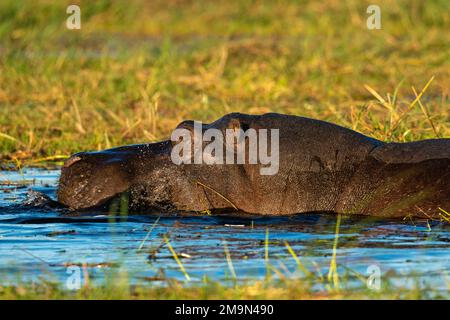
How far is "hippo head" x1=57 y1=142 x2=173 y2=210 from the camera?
590 centimetres

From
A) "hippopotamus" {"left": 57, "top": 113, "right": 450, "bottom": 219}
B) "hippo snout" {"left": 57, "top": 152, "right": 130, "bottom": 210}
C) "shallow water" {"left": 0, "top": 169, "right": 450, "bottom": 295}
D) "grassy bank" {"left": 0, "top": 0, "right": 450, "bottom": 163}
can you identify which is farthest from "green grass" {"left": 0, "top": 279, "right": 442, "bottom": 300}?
"grassy bank" {"left": 0, "top": 0, "right": 450, "bottom": 163}

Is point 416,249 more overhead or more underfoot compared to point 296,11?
more underfoot

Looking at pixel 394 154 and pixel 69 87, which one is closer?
pixel 394 154

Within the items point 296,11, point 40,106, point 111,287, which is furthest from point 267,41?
point 111,287

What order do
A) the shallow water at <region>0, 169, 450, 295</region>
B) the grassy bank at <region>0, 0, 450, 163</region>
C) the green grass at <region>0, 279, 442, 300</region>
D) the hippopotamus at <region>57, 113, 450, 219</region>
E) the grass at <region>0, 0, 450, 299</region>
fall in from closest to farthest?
the green grass at <region>0, 279, 442, 300</region> → the shallow water at <region>0, 169, 450, 295</region> → the hippopotamus at <region>57, 113, 450, 219</region> → the grass at <region>0, 0, 450, 299</region> → the grassy bank at <region>0, 0, 450, 163</region>

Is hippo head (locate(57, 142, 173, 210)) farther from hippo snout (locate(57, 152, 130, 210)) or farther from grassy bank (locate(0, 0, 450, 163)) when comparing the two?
grassy bank (locate(0, 0, 450, 163))

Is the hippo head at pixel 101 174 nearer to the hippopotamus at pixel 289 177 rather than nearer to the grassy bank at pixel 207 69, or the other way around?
the hippopotamus at pixel 289 177

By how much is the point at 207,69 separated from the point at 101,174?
5.91 m

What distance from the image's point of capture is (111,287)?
13.1 ft

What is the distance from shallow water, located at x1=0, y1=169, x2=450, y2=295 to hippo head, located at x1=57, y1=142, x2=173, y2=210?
13 cm

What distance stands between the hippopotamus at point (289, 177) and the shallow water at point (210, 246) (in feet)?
0.36

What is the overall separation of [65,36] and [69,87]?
4187 mm

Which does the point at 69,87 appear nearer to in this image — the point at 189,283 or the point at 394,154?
the point at 394,154
